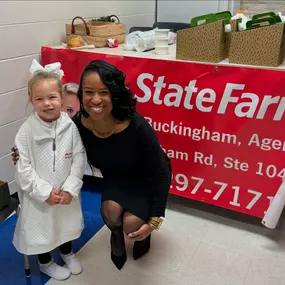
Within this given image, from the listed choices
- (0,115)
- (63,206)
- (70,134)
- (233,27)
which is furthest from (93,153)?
(233,27)

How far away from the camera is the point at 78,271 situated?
5.53 feet

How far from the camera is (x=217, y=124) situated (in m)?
1.88

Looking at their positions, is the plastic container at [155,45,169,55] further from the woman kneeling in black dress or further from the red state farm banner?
the woman kneeling in black dress

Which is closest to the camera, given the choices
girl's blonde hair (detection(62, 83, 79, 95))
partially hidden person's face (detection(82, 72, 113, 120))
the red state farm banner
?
partially hidden person's face (detection(82, 72, 113, 120))

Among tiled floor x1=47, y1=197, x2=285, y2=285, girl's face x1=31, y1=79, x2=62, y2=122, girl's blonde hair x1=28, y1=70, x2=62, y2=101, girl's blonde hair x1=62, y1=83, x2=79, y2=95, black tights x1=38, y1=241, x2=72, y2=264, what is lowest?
tiled floor x1=47, y1=197, x2=285, y2=285

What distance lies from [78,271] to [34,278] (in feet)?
0.64

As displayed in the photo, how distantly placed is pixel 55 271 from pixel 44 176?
0.48 metres

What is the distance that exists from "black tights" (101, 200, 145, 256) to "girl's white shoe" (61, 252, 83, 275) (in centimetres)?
19

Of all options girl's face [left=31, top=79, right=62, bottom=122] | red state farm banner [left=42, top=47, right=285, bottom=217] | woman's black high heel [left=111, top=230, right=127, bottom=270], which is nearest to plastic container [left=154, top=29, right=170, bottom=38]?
red state farm banner [left=42, top=47, right=285, bottom=217]

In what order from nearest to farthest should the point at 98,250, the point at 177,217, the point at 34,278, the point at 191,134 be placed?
the point at 34,278 → the point at 98,250 → the point at 191,134 → the point at 177,217

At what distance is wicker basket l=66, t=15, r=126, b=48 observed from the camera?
226 cm

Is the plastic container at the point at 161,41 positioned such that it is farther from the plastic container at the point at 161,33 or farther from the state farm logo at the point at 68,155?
the state farm logo at the point at 68,155

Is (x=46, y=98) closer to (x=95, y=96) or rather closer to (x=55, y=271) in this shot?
(x=95, y=96)

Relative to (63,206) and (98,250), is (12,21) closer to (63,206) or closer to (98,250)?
(63,206)
